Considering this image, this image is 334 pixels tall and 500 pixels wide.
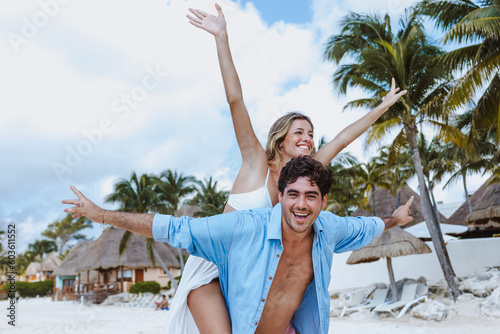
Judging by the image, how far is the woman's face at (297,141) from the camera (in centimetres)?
348

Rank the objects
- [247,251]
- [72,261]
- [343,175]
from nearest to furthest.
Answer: [247,251] → [343,175] → [72,261]

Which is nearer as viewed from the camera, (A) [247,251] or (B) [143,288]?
(A) [247,251]

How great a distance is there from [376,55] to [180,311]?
50.8ft

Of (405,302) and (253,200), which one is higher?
(253,200)

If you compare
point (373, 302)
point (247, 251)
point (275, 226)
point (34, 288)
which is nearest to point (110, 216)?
point (247, 251)

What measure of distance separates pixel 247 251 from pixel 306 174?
22.8 inches

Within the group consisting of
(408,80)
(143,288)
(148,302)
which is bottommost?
(148,302)

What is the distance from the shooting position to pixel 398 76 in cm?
1712

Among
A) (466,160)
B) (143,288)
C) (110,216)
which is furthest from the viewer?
(143,288)

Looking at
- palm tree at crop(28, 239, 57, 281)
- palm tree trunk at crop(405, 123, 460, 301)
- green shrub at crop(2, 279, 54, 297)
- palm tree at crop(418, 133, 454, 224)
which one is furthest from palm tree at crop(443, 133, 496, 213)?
palm tree at crop(28, 239, 57, 281)

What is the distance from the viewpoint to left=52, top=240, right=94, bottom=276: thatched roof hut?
41688mm

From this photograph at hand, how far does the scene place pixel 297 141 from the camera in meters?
3.48

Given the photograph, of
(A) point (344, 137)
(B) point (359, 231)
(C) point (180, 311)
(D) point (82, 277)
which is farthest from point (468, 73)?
(D) point (82, 277)

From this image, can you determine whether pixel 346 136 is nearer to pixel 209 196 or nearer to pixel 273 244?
pixel 273 244
